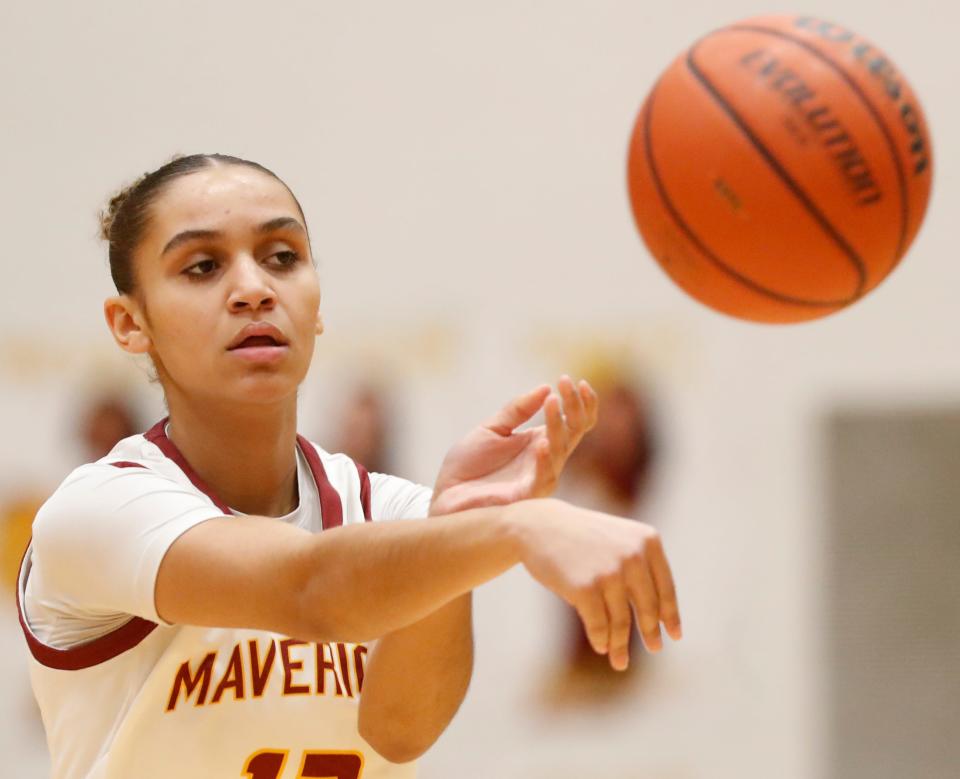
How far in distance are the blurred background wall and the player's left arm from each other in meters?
2.36

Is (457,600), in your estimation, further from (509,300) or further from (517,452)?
→ (509,300)

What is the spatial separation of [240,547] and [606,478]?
290 cm

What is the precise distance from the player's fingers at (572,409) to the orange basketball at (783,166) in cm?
51

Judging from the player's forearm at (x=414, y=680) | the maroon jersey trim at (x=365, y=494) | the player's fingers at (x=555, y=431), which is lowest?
the player's forearm at (x=414, y=680)

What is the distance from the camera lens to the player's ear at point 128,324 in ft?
6.98

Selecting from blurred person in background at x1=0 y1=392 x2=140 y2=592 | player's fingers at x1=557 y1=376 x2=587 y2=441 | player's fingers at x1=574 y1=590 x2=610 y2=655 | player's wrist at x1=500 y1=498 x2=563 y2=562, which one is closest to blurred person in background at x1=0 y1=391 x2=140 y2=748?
blurred person in background at x1=0 y1=392 x2=140 y2=592

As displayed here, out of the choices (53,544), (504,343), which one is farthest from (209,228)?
(504,343)

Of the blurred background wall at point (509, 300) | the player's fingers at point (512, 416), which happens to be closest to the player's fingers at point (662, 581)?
the player's fingers at point (512, 416)

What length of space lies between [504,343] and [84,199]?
64.7 inches

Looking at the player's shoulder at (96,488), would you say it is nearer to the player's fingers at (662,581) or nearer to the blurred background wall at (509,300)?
the player's fingers at (662,581)

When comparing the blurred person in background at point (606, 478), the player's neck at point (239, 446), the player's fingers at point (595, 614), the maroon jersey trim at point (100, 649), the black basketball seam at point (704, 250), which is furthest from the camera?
the blurred person in background at point (606, 478)

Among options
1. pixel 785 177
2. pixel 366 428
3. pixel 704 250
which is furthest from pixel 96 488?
pixel 366 428

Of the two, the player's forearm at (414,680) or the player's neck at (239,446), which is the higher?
the player's neck at (239,446)

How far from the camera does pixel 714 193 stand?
84.9 inches
